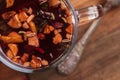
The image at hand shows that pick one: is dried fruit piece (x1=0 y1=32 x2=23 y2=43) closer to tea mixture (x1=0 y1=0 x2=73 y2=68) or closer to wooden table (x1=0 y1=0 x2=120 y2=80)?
tea mixture (x1=0 y1=0 x2=73 y2=68)

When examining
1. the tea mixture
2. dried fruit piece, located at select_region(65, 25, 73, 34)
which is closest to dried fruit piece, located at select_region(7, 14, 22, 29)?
the tea mixture

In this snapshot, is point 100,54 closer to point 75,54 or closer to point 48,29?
point 75,54

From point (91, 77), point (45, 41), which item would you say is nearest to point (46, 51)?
point (45, 41)

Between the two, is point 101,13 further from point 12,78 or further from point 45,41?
point 12,78

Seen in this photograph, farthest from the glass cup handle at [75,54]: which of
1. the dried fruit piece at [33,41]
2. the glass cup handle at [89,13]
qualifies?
the dried fruit piece at [33,41]

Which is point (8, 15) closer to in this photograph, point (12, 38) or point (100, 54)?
point (12, 38)

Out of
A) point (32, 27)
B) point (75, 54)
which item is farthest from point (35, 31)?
point (75, 54)

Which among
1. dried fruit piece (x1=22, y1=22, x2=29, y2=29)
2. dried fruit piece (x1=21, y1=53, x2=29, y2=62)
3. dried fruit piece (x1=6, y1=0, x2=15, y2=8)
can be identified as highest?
dried fruit piece (x1=6, y1=0, x2=15, y2=8)

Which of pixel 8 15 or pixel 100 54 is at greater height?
pixel 8 15
